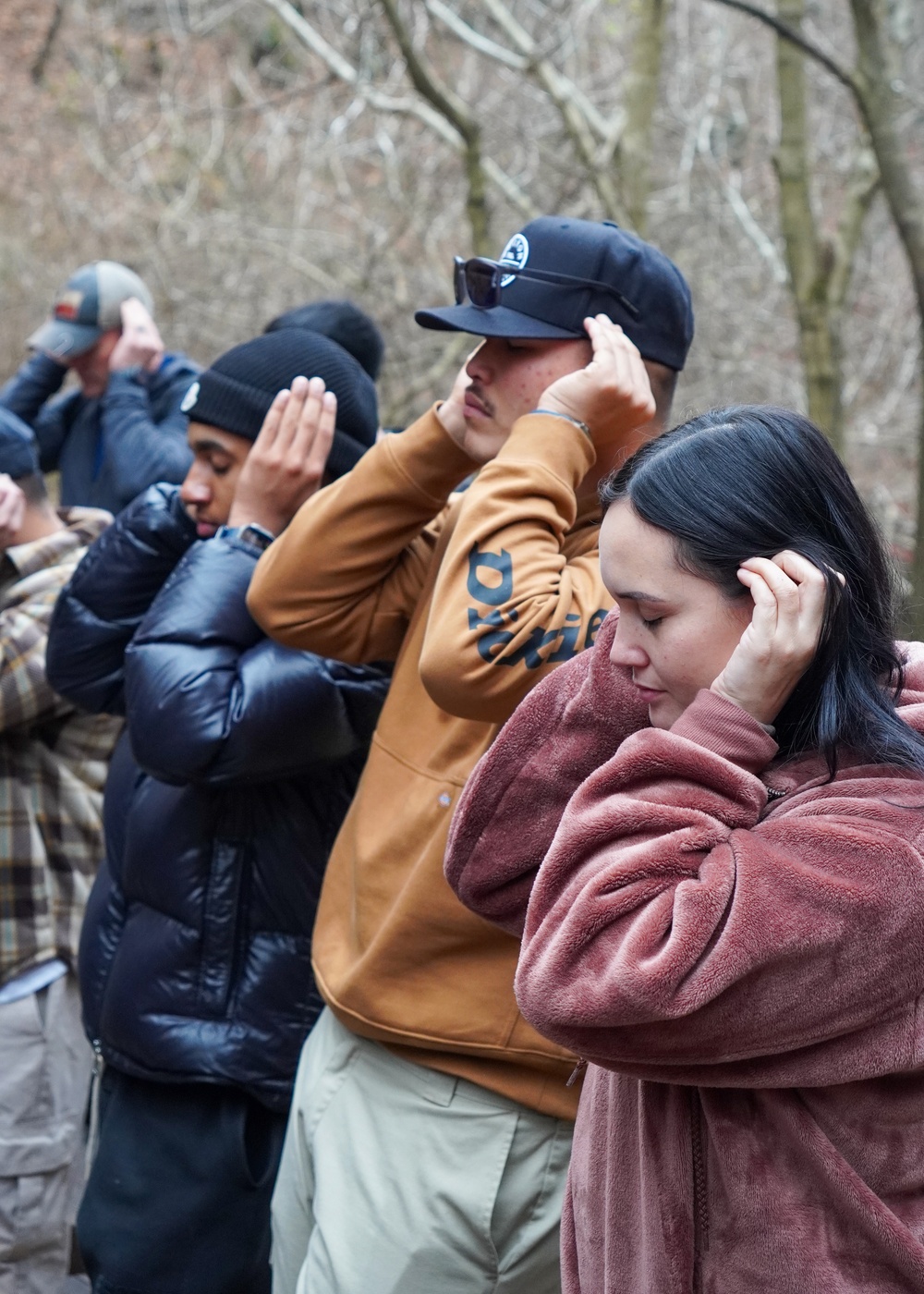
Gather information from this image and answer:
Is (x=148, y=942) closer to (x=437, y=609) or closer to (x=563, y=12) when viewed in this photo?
(x=437, y=609)

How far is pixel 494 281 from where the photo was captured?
2.37 m

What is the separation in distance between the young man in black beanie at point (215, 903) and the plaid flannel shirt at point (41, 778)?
0.52 m

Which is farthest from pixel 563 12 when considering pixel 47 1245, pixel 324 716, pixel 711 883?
pixel 711 883

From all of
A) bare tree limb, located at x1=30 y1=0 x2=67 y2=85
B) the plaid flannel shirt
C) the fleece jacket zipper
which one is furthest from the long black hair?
bare tree limb, located at x1=30 y1=0 x2=67 y2=85

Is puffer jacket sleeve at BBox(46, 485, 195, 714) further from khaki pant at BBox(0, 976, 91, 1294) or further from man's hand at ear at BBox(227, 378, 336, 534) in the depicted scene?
khaki pant at BBox(0, 976, 91, 1294)

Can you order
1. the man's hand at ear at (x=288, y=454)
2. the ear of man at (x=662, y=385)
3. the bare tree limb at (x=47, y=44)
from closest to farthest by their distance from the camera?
the ear of man at (x=662, y=385)
the man's hand at ear at (x=288, y=454)
the bare tree limb at (x=47, y=44)

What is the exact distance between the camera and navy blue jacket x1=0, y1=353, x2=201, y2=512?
467 centimetres

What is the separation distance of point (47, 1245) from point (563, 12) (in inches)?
255

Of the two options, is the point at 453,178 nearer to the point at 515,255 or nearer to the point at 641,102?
the point at 641,102

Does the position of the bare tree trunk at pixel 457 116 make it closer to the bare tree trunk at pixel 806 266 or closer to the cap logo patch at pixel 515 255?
the bare tree trunk at pixel 806 266

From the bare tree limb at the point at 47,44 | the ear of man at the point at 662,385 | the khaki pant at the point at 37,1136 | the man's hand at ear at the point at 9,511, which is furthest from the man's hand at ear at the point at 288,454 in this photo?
the bare tree limb at the point at 47,44

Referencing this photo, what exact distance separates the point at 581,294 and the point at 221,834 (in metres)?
1.21

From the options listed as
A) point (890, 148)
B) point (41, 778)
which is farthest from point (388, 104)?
point (41, 778)

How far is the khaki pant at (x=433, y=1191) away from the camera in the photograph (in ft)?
6.90
